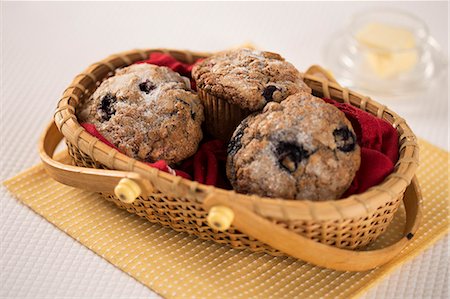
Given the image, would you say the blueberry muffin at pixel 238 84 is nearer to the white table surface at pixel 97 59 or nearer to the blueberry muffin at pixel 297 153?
the blueberry muffin at pixel 297 153

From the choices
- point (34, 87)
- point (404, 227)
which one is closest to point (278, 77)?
point (404, 227)

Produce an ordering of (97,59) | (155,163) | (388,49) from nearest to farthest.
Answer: (155,163) → (388,49) → (97,59)

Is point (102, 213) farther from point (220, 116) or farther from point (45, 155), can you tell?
point (220, 116)

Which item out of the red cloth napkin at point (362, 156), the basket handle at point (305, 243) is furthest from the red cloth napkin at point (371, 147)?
the basket handle at point (305, 243)

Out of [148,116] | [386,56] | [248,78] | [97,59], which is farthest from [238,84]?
[97,59]

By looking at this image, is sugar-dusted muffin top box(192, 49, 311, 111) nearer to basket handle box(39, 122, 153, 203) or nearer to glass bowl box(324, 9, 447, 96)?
basket handle box(39, 122, 153, 203)

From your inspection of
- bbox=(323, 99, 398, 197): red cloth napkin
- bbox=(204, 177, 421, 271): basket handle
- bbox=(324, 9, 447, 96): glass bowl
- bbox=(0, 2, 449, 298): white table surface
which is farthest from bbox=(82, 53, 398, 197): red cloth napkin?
bbox=(324, 9, 447, 96): glass bowl

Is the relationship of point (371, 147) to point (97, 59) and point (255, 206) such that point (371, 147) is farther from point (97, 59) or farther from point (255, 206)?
point (97, 59)
